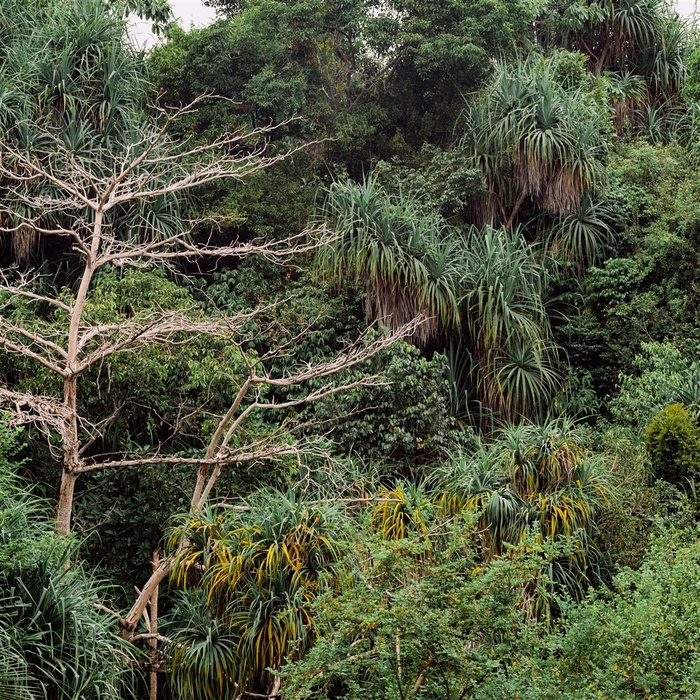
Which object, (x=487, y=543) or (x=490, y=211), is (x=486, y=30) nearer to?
(x=490, y=211)

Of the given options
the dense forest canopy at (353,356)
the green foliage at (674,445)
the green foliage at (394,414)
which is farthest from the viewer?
the green foliage at (394,414)

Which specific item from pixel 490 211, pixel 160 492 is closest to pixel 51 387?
pixel 160 492

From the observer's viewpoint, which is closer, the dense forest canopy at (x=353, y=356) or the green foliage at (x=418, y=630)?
the green foliage at (x=418, y=630)

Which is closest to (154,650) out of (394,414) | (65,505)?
(65,505)

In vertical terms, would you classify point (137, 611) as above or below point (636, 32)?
below

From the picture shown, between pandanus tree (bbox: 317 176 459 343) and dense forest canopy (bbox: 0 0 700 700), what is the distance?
44 mm

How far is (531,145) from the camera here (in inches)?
445

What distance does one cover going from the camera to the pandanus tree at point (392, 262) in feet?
32.7

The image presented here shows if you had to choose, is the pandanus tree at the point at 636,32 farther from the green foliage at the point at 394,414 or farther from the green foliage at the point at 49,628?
the green foliage at the point at 49,628

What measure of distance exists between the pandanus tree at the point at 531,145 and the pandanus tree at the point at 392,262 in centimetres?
189

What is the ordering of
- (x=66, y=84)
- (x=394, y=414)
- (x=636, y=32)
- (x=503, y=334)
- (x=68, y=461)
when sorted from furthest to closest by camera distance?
(x=636, y=32) → (x=66, y=84) → (x=503, y=334) → (x=394, y=414) → (x=68, y=461)

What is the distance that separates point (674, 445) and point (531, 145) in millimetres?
4571

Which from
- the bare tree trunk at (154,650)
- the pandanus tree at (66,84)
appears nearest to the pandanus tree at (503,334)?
the pandanus tree at (66,84)

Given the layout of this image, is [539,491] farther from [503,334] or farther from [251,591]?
[251,591]
